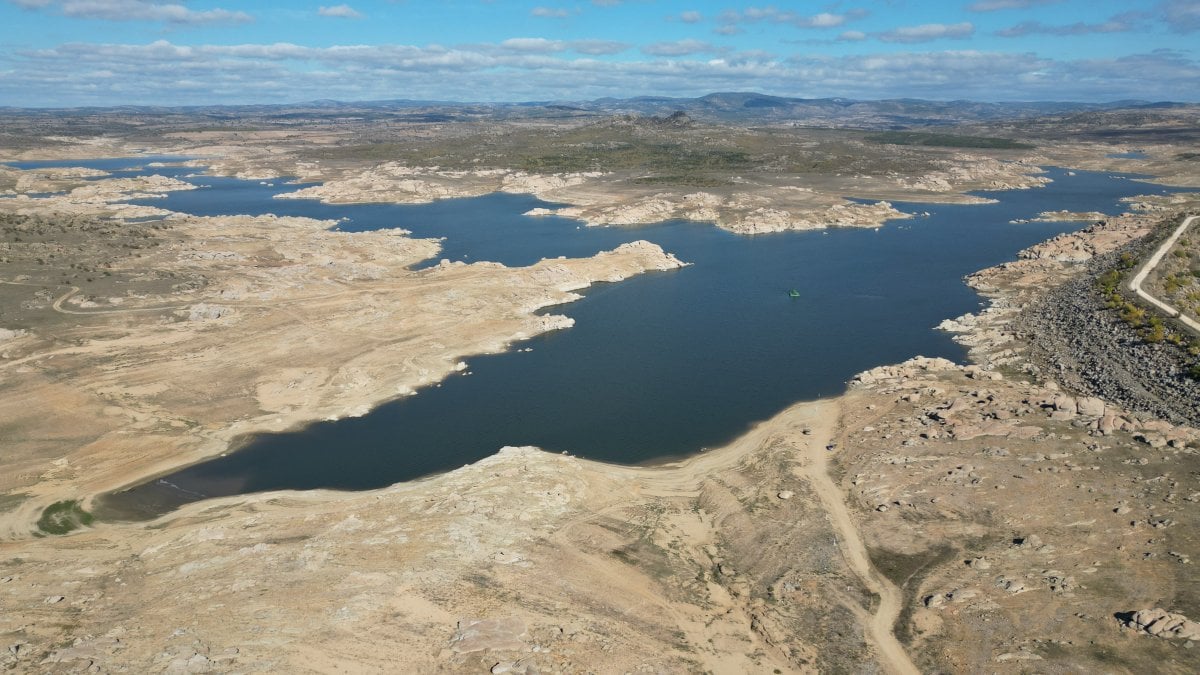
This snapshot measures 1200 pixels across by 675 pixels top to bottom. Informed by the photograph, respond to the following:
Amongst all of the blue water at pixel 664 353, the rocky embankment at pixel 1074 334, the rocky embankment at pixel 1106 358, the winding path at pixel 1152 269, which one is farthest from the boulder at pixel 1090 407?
the winding path at pixel 1152 269

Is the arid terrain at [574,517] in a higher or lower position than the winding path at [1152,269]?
lower

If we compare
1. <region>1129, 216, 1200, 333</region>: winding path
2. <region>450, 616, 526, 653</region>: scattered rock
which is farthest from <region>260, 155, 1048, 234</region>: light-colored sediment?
<region>450, 616, 526, 653</region>: scattered rock

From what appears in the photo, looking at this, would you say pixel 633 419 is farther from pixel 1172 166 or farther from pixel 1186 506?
pixel 1172 166

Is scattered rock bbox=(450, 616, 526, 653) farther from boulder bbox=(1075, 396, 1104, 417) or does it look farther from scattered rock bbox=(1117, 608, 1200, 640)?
boulder bbox=(1075, 396, 1104, 417)

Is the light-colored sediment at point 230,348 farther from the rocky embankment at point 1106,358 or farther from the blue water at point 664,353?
the rocky embankment at point 1106,358

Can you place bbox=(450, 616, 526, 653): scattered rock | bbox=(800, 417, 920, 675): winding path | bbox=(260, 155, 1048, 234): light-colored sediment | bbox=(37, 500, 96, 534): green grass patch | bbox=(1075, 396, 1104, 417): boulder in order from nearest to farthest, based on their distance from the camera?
bbox=(450, 616, 526, 653): scattered rock < bbox=(800, 417, 920, 675): winding path < bbox=(37, 500, 96, 534): green grass patch < bbox=(1075, 396, 1104, 417): boulder < bbox=(260, 155, 1048, 234): light-colored sediment

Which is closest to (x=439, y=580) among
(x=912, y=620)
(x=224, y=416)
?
(x=912, y=620)
